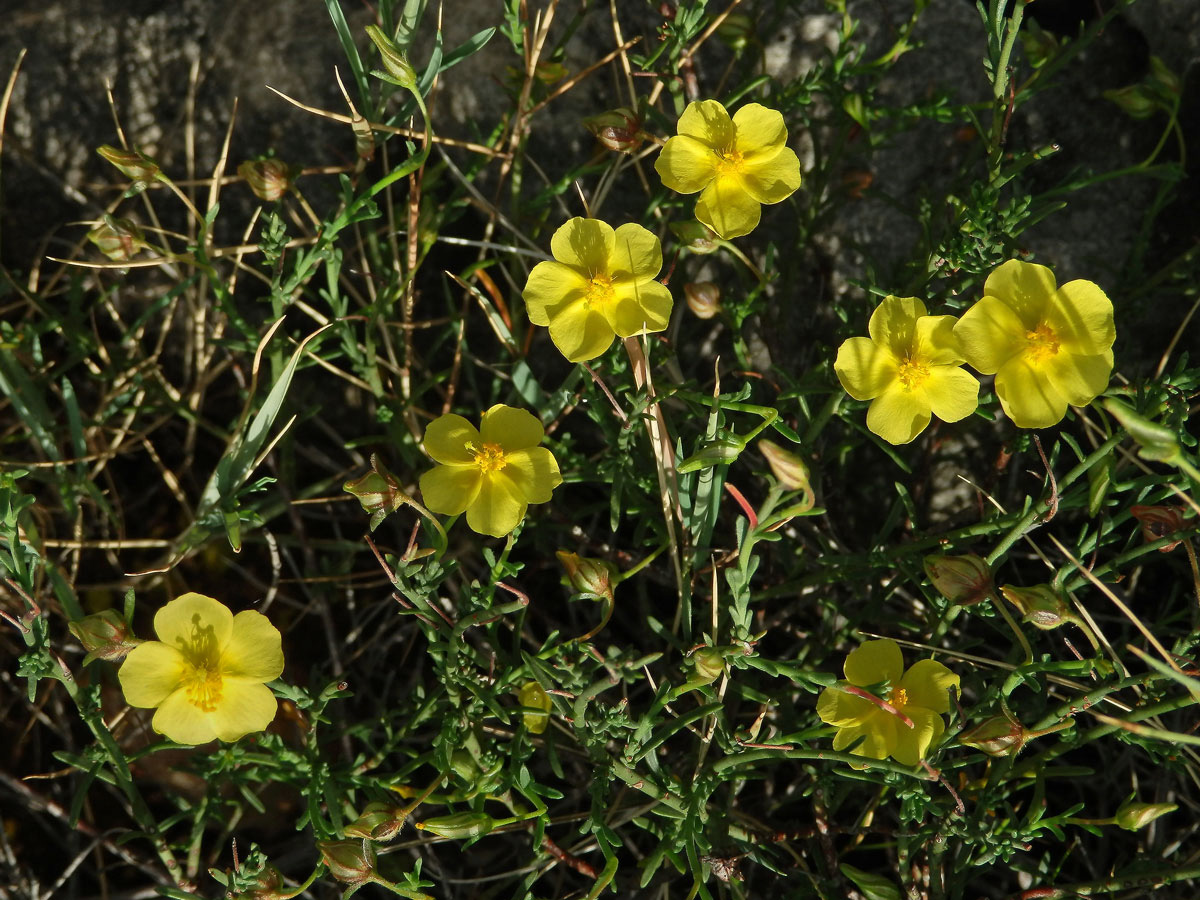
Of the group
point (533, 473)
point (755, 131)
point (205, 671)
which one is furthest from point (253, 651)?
point (755, 131)

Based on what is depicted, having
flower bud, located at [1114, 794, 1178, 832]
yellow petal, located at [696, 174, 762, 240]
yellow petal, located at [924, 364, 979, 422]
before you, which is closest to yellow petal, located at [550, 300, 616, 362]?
yellow petal, located at [696, 174, 762, 240]

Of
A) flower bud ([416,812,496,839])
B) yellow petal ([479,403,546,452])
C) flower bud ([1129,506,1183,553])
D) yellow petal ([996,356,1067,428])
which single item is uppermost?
yellow petal ([996,356,1067,428])

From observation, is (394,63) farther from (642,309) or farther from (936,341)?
(936,341)

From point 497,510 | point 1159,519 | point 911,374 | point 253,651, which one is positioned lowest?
point 253,651

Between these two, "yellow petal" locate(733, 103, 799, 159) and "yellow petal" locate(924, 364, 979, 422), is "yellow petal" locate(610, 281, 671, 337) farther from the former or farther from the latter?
"yellow petal" locate(924, 364, 979, 422)

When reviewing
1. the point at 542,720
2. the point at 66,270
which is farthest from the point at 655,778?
the point at 66,270

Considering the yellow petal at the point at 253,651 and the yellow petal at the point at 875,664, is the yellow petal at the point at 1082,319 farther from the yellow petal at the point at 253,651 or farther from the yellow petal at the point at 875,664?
the yellow petal at the point at 253,651
